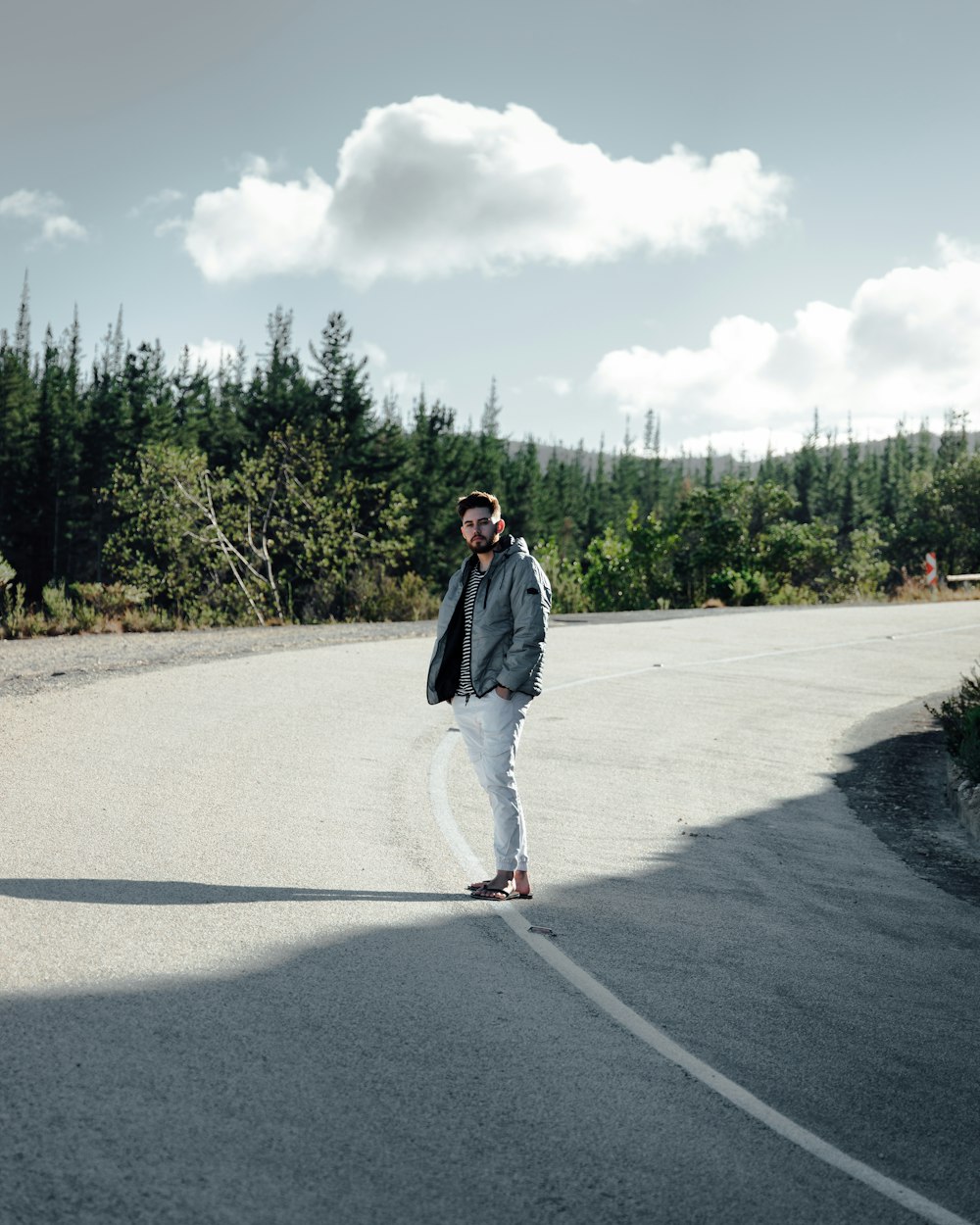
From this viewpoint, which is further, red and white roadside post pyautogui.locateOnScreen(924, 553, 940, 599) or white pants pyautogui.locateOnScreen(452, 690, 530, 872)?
red and white roadside post pyautogui.locateOnScreen(924, 553, 940, 599)

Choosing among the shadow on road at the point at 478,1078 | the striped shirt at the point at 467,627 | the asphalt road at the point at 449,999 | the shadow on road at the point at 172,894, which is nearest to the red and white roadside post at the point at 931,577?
the asphalt road at the point at 449,999

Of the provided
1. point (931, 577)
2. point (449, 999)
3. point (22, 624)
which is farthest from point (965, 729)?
point (931, 577)

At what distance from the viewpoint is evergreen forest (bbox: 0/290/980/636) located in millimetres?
36500

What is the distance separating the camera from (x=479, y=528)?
6703mm

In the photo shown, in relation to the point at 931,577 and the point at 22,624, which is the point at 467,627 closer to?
the point at 22,624

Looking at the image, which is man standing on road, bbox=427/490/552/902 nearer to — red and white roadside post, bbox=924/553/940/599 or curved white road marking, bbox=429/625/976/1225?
curved white road marking, bbox=429/625/976/1225

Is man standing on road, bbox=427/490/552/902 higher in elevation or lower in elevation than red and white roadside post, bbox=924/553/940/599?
lower

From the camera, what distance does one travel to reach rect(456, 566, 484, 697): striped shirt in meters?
6.81

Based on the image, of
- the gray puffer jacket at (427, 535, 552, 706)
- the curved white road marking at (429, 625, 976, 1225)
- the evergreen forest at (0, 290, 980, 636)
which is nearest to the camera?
the curved white road marking at (429, 625, 976, 1225)

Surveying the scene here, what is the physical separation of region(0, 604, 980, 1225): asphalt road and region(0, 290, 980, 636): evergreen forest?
13341 mm

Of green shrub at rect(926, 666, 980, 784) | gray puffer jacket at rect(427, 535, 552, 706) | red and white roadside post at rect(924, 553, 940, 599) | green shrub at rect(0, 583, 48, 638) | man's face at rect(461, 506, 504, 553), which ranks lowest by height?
green shrub at rect(926, 666, 980, 784)

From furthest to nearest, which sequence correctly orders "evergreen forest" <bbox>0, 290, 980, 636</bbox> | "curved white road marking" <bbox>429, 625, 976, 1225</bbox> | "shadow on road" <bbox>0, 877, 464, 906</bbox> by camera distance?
1. "evergreen forest" <bbox>0, 290, 980, 636</bbox>
2. "shadow on road" <bbox>0, 877, 464, 906</bbox>
3. "curved white road marking" <bbox>429, 625, 976, 1225</bbox>

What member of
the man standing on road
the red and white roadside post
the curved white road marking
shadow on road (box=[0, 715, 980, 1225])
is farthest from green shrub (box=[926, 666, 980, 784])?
the red and white roadside post

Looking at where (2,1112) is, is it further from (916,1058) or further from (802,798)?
(802,798)
